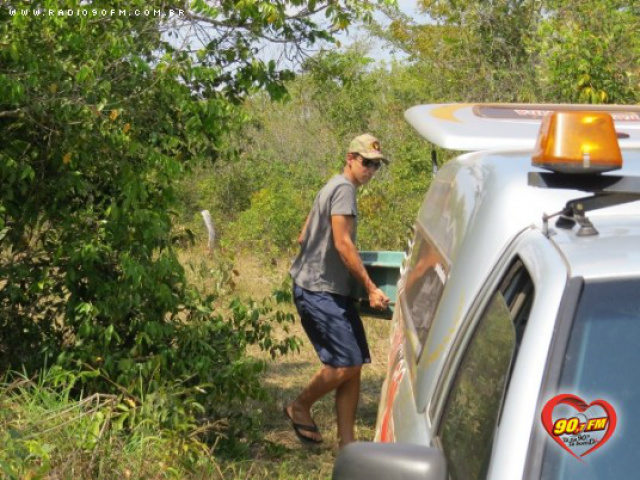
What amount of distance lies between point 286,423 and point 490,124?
3.96m

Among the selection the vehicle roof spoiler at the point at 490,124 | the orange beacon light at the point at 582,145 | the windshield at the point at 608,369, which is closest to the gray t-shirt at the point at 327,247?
the vehicle roof spoiler at the point at 490,124

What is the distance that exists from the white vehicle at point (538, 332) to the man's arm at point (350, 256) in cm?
282

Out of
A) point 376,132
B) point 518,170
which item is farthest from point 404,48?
point 518,170

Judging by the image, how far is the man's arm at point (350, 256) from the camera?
556 cm

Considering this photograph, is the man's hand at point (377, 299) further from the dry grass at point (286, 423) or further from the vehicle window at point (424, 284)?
the vehicle window at point (424, 284)

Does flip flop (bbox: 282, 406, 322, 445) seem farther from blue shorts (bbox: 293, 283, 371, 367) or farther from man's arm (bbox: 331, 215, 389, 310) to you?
man's arm (bbox: 331, 215, 389, 310)

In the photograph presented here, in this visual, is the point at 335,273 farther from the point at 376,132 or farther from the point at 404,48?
the point at 404,48

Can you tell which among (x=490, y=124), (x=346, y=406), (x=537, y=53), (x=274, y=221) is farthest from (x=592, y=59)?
(x=274, y=221)

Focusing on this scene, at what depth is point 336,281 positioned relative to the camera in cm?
575

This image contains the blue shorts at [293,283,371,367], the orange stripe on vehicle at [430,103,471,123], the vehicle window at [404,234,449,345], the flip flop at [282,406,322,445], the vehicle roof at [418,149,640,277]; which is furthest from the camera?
the flip flop at [282,406,322,445]

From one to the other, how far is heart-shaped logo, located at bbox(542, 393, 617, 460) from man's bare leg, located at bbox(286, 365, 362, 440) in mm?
4047

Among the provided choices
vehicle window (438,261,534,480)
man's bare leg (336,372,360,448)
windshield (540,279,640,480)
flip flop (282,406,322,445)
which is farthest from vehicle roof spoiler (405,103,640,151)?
flip flop (282,406,322,445)

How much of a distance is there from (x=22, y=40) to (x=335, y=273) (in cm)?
193

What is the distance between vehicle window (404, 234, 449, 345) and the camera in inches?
111
